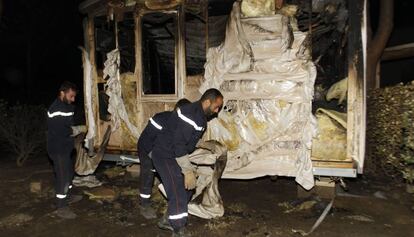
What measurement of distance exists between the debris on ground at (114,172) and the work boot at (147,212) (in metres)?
2.29

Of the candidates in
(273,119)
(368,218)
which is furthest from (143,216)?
(368,218)

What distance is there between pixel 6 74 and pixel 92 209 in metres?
17.3

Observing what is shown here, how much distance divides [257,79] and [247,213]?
77.6 inches

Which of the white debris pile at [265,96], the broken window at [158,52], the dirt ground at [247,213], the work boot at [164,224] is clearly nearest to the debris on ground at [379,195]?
the dirt ground at [247,213]

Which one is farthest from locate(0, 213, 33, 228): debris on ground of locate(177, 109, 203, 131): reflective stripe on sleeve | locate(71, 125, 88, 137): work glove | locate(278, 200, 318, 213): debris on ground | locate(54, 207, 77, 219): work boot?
locate(278, 200, 318, 213): debris on ground

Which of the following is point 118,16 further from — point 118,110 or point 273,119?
point 273,119

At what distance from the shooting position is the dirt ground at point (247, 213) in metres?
4.93

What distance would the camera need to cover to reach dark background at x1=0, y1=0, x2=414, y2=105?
1605 cm

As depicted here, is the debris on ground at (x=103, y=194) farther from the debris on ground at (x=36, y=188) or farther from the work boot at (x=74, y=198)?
the debris on ground at (x=36, y=188)

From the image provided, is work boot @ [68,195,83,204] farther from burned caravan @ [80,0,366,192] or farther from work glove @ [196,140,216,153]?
work glove @ [196,140,216,153]

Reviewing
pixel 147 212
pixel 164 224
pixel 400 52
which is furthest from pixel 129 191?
pixel 400 52

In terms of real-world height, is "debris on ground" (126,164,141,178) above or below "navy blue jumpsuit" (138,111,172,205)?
below

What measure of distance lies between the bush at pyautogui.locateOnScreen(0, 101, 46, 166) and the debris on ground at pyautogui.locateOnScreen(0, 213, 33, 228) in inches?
152

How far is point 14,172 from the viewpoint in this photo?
8344 millimetres
